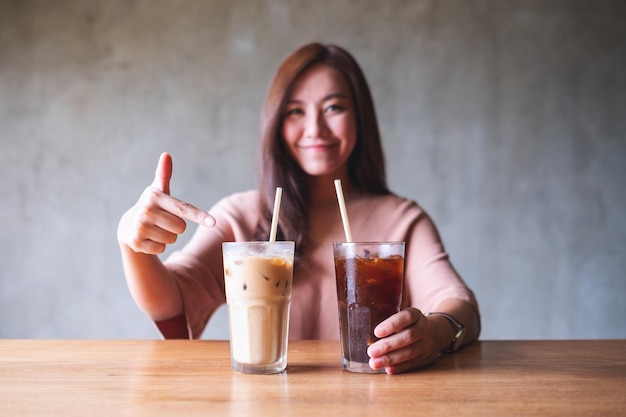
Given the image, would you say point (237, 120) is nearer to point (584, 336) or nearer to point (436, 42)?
point (436, 42)

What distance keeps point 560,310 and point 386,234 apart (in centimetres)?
196

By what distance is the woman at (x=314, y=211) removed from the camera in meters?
1.61

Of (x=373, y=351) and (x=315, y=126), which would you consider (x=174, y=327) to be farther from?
(x=373, y=351)

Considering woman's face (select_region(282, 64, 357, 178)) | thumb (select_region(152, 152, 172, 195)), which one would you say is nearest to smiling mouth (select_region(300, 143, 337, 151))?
woman's face (select_region(282, 64, 357, 178))

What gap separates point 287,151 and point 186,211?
88 cm

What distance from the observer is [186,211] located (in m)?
1.00

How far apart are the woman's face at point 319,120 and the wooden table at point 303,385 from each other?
2.41 ft

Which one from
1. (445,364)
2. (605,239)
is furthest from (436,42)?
(445,364)

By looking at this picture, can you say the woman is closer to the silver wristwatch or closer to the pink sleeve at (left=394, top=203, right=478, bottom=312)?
the pink sleeve at (left=394, top=203, right=478, bottom=312)

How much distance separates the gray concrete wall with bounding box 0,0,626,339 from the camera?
333 centimetres

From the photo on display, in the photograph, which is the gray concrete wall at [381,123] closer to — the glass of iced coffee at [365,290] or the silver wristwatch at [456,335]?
the silver wristwatch at [456,335]

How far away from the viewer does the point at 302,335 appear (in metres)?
1.71

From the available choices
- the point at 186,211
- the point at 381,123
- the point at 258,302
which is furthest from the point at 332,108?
the point at 381,123

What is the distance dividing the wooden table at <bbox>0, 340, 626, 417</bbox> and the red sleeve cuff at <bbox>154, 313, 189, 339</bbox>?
373 millimetres
